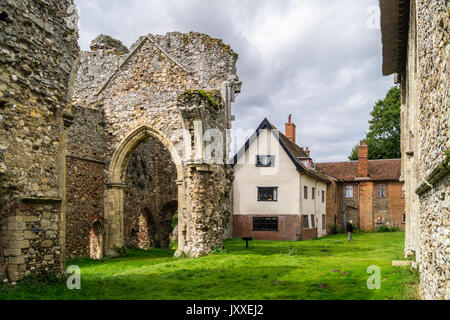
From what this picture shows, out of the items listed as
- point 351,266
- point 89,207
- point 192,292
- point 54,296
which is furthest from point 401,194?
point 54,296

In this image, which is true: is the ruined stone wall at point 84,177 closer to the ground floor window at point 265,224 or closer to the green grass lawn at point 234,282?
the green grass lawn at point 234,282

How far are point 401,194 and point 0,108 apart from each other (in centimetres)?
3735

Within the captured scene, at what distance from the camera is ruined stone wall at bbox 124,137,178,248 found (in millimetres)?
21625

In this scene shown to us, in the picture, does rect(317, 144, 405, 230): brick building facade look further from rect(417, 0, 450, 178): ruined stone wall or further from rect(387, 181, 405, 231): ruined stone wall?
rect(417, 0, 450, 178): ruined stone wall

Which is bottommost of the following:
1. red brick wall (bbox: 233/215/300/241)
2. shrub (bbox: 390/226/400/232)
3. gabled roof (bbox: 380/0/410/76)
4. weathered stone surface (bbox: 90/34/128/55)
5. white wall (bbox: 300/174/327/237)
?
shrub (bbox: 390/226/400/232)

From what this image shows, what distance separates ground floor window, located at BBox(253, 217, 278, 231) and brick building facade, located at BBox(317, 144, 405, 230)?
12992mm

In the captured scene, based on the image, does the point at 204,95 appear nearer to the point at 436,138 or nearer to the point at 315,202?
the point at 436,138

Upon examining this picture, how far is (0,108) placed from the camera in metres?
7.71

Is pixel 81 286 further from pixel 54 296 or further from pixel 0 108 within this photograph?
pixel 0 108

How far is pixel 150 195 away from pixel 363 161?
23889 mm

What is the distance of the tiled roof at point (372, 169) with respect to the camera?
3788 centimetres

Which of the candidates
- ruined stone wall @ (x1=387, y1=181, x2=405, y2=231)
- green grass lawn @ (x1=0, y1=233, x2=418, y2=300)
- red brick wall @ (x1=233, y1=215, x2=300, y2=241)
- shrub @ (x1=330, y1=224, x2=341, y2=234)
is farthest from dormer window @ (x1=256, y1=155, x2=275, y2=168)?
ruined stone wall @ (x1=387, y1=181, x2=405, y2=231)

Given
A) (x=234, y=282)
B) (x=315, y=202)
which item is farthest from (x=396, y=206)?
(x=234, y=282)
